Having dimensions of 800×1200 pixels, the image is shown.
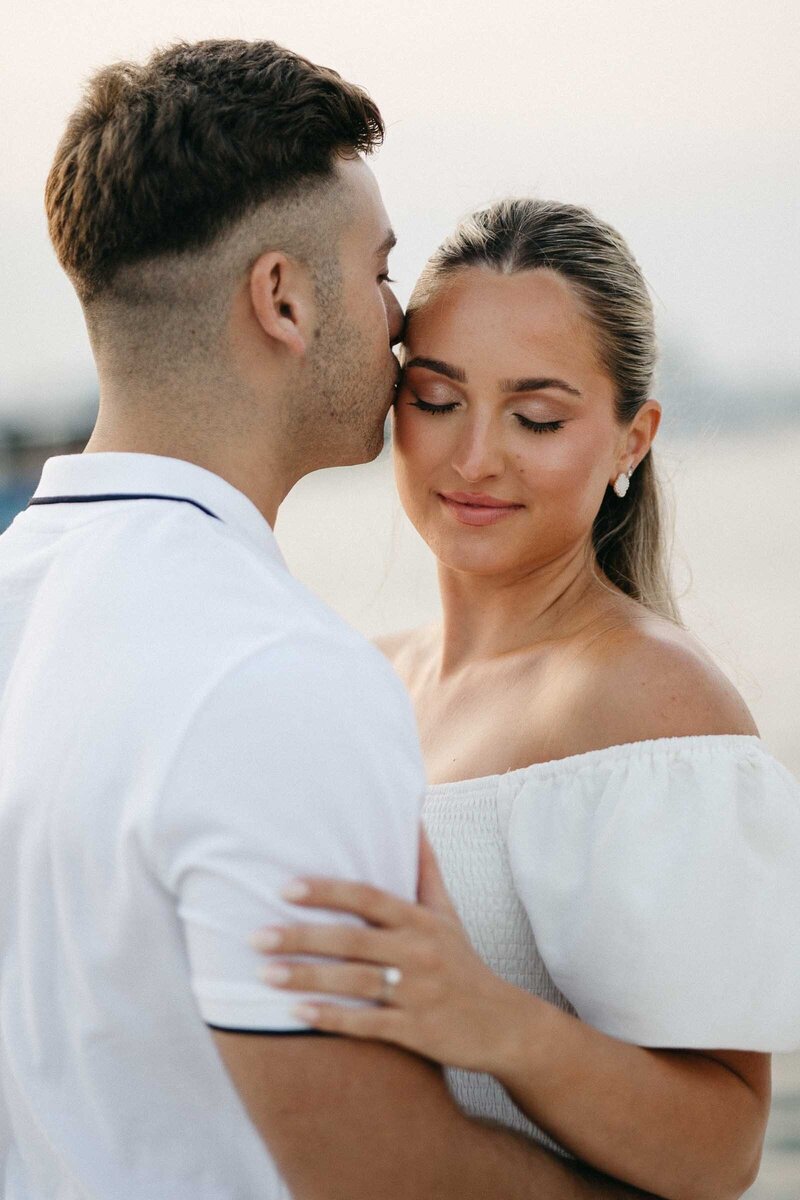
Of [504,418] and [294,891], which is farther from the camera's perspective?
[504,418]

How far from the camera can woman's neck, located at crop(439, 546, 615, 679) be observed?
2.00m

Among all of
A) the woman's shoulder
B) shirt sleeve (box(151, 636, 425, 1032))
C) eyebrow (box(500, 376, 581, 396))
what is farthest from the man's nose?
shirt sleeve (box(151, 636, 425, 1032))

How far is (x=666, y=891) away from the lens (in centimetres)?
Answer: 152

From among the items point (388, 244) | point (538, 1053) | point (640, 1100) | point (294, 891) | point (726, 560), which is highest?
point (388, 244)

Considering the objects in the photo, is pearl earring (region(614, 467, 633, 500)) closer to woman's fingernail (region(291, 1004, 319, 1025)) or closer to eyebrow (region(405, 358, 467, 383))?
eyebrow (region(405, 358, 467, 383))

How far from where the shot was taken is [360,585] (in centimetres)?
963

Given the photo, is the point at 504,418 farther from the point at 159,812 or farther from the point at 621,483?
the point at 159,812

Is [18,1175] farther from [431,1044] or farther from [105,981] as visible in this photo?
[431,1044]

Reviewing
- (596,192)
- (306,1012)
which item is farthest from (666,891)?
(596,192)

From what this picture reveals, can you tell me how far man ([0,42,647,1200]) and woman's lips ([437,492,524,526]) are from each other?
41 centimetres

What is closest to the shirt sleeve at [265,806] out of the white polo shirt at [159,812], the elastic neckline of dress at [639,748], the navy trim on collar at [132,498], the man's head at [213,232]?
the white polo shirt at [159,812]

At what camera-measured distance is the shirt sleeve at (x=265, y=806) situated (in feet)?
3.50

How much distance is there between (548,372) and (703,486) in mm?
10557

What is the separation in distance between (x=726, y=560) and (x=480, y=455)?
922cm
